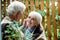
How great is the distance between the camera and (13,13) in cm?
242

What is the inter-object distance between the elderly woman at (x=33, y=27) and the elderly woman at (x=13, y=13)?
0.36ft

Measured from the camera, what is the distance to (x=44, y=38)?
2.44 m

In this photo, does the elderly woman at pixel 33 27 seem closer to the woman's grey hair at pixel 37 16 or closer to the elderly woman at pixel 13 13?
the woman's grey hair at pixel 37 16

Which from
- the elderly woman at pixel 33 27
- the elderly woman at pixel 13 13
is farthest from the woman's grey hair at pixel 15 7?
the elderly woman at pixel 33 27

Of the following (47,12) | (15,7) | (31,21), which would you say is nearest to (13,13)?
(15,7)

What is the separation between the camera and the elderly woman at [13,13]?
241 cm

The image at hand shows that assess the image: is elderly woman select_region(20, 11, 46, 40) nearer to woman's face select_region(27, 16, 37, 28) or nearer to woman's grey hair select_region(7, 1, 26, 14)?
woman's face select_region(27, 16, 37, 28)

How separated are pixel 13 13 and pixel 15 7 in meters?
0.08

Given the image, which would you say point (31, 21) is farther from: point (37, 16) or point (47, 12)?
point (47, 12)

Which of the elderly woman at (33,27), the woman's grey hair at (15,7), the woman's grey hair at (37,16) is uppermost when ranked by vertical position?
the woman's grey hair at (15,7)

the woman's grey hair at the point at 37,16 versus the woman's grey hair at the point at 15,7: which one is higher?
the woman's grey hair at the point at 15,7

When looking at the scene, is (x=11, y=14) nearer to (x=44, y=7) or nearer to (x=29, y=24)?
(x=29, y=24)

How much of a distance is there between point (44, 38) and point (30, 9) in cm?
39

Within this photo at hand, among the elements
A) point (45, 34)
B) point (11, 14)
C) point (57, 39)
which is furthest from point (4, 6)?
point (57, 39)
